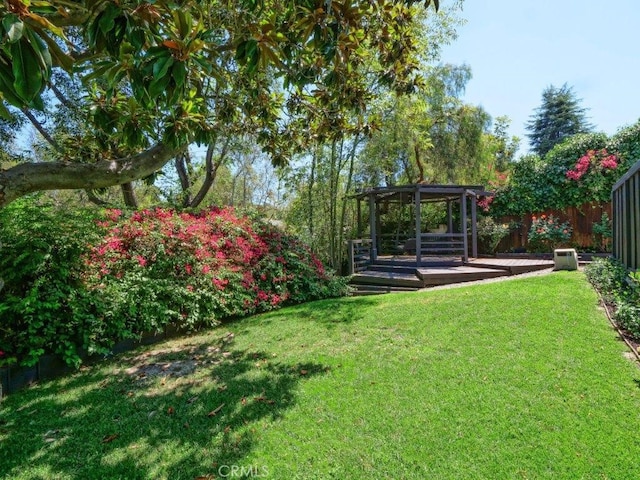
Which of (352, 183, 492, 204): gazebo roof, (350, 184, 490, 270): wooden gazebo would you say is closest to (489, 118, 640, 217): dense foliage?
(350, 184, 490, 270): wooden gazebo

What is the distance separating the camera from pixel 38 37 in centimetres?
144

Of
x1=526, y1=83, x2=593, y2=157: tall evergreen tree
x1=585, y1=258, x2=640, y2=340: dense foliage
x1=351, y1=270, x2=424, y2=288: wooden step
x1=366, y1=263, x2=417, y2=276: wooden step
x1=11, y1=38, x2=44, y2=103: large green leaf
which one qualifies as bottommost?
x1=351, y1=270, x2=424, y2=288: wooden step

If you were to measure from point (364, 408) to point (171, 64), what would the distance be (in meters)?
2.73

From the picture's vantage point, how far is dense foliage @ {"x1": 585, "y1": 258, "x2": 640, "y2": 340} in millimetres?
3480

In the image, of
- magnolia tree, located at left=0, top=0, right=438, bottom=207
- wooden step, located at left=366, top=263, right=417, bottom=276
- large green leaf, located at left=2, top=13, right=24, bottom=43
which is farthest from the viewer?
wooden step, located at left=366, top=263, right=417, bottom=276

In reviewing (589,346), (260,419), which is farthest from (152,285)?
(589,346)

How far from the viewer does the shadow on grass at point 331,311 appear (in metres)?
5.41

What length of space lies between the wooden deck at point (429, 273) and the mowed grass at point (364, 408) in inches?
152

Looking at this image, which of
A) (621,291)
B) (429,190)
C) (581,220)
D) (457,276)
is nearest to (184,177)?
(429,190)

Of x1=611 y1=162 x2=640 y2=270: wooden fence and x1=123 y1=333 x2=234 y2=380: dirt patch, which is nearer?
x1=123 y1=333 x2=234 y2=380: dirt patch

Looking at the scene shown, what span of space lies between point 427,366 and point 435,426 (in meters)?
0.93

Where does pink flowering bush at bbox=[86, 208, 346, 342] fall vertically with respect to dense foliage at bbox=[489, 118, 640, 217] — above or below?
below

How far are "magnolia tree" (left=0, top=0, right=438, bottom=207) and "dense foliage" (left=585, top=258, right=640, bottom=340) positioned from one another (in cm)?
343

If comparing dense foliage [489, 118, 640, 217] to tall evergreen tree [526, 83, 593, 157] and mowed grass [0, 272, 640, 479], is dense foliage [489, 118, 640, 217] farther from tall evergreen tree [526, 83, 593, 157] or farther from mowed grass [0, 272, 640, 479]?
tall evergreen tree [526, 83, 593, 157]
